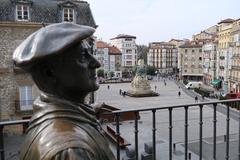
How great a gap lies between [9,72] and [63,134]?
47.5 feet

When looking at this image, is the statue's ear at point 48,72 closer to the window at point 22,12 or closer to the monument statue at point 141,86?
the window at point 22,12

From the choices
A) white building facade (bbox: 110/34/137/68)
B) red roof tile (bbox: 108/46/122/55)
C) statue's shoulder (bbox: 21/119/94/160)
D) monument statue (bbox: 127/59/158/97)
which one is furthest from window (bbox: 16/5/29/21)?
white building facade (bbox: 110/34/137/68)

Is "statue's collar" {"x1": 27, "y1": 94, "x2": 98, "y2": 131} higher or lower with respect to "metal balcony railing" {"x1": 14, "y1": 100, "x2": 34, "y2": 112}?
higher

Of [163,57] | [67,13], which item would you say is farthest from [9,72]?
[163,57]

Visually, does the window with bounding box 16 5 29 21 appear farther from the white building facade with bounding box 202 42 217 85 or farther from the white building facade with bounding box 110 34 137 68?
the white building facade with bounding box 110 34 137 68

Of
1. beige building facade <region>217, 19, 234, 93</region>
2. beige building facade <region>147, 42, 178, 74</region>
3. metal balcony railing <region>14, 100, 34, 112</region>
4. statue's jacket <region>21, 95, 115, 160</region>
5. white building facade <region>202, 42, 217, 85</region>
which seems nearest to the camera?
statue's jacket <region>21, 95, 115, 160</region>

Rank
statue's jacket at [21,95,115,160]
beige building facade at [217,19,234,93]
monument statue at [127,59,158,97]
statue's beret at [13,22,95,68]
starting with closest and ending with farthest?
1. statue's jacket at [21,95,115,160]
2. statue's beret at [13,22,95,68]
3. monument statue at [127,59,158,97]
4. beige building facade at [217,19,234,93]

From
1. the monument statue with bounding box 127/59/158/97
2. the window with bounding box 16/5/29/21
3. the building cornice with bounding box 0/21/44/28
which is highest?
the window with bounding box 16/5/29/21

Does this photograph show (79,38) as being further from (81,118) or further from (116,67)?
(116,67)

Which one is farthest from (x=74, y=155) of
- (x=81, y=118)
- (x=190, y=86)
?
(x=190, y=86)

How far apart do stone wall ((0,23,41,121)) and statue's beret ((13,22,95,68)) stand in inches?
536

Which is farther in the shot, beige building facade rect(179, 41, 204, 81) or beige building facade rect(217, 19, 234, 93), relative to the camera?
beige building facade rect(179, 41, 204, 81)

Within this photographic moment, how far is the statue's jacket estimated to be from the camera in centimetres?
100

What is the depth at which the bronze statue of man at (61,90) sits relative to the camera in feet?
3.47
